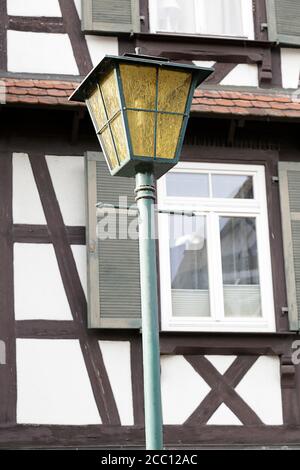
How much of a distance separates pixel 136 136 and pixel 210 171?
13.6 feet

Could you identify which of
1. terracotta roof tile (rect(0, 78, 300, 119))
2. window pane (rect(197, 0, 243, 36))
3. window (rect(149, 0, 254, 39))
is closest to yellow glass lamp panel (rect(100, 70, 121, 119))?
terracotta roof tile (rect(0, 78, 300, 119))

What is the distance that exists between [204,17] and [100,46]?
106cm

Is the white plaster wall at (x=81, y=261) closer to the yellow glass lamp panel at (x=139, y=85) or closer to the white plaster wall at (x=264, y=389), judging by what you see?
the white plaster wall at (x=264, y=389)

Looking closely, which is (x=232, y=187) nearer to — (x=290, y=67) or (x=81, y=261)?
(x=290, y=67)

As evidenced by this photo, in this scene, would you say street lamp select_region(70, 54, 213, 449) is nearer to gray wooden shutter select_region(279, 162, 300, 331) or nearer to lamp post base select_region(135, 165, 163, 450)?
lamp post base select_region(135, 165, 163, 450)

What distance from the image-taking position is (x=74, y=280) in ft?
34.5

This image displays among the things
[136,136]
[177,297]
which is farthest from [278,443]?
[136,136]

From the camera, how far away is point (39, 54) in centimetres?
1115

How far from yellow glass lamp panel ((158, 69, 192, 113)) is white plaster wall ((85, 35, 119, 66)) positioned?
4176 mm

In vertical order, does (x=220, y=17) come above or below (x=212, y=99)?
above

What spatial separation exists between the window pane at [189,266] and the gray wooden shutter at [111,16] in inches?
70.8

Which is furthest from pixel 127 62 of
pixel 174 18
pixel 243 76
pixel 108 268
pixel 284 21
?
pixel 284 21

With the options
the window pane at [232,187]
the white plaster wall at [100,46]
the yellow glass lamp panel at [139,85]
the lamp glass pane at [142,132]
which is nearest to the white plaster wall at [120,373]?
the window pane at [232,187]

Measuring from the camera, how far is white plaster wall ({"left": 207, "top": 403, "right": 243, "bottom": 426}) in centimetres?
1035
